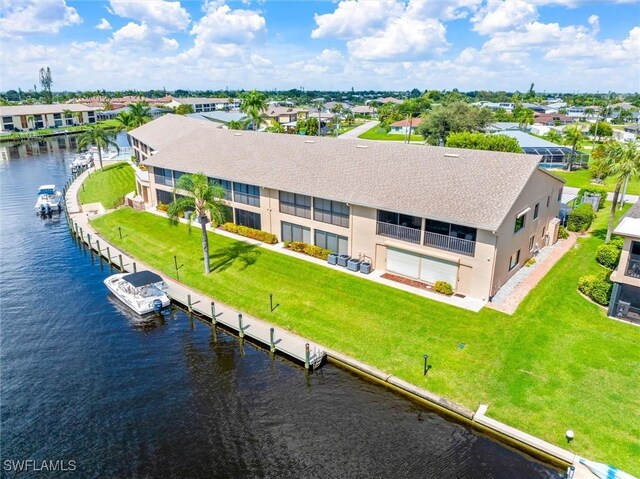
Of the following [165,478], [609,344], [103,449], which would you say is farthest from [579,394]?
[103,449]

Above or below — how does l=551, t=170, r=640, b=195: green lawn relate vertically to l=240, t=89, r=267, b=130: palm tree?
below

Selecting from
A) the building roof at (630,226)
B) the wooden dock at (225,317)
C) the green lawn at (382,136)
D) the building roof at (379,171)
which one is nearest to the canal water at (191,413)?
the wooden dock at (225,317)

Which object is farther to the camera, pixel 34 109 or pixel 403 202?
pixel 34 109

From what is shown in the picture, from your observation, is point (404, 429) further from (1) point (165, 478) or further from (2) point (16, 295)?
(2) point (16, 295)

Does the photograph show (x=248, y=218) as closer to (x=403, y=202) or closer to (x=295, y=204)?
A: (x=295, y=204)

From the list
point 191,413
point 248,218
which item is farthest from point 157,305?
point 248,218

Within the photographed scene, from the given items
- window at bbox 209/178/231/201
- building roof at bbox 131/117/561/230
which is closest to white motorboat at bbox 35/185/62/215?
building roof at bbox 131/117/561/230

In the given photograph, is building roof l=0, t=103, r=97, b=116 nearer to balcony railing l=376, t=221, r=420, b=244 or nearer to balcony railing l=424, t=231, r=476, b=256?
balcony railing l=376, t=221, r=420, b=244
